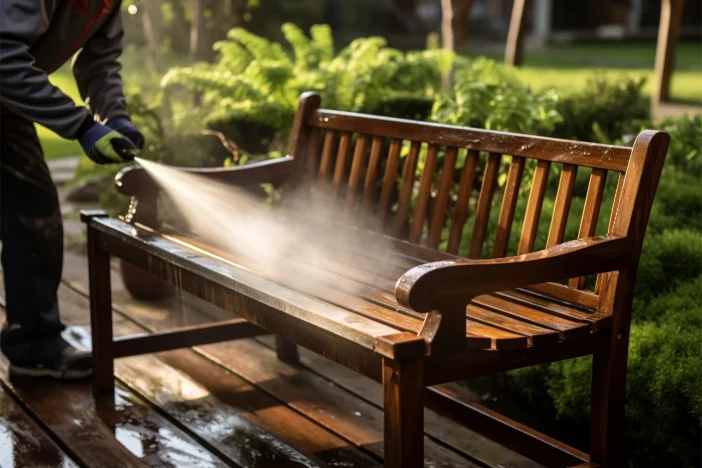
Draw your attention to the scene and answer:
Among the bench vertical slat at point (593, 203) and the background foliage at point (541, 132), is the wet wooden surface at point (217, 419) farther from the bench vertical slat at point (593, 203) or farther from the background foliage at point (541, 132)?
the bench vertical slat at point (593, 203)

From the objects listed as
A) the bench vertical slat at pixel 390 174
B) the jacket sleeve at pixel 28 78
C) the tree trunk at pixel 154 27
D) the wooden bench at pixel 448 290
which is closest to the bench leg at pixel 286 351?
the wooden bench at pixel 448 290

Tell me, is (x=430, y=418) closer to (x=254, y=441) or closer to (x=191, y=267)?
(x=254, y=441)

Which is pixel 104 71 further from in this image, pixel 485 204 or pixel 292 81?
pixel 292 81

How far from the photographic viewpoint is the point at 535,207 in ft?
10.4

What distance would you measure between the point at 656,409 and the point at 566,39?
79.0 ft

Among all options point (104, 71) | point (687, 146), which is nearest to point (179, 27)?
point (687, 146)

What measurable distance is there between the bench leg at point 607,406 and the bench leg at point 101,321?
75.5 inches

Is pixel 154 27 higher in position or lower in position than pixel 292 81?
higher

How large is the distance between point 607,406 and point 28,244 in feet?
7.62

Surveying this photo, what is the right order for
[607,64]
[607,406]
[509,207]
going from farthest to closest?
[607,64] → [509,207] → [607,406]

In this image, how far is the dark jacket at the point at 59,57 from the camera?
135 inches

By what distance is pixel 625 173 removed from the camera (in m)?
2.80

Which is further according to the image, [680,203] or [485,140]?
[680,203]

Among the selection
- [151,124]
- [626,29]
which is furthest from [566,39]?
[151,124]
